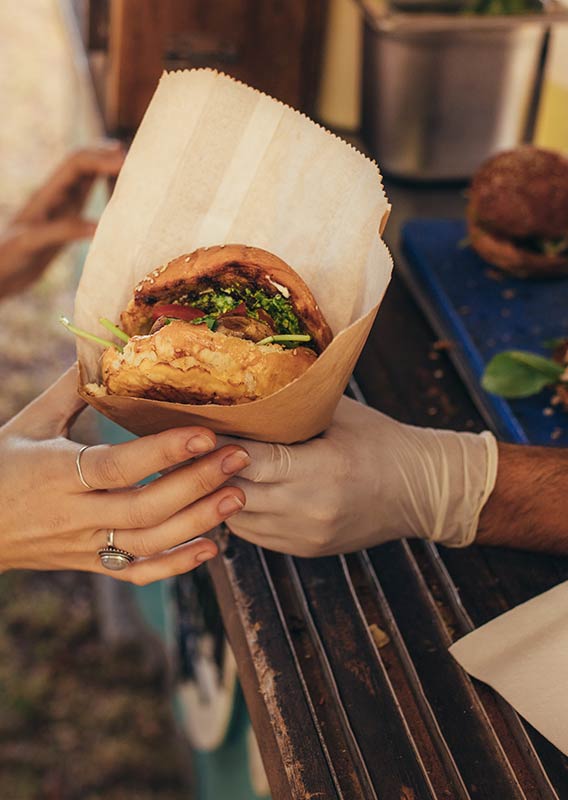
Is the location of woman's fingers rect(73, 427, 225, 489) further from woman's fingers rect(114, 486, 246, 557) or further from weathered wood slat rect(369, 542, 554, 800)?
weathered wood slat rect(369, 542, 554, 800)

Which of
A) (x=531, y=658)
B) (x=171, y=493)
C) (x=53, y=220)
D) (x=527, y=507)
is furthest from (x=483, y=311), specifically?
(x=53, y=220)

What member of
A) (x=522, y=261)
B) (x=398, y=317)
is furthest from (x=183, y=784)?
(x=522, y=261)

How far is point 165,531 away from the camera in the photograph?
37.4 inches

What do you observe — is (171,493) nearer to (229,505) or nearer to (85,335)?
(229,505)

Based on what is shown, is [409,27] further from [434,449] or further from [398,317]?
[434,449]

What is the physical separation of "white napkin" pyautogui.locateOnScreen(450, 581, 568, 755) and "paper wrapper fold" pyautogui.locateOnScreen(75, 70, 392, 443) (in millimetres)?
312

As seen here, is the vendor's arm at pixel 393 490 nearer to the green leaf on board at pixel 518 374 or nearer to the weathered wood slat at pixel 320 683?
the weathered wood slat at pixel 320 683

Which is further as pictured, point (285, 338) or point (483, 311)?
point (483, 311)

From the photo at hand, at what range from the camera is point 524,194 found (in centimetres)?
158

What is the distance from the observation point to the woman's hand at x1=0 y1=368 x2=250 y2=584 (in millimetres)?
899

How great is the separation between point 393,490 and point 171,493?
0.29 meters

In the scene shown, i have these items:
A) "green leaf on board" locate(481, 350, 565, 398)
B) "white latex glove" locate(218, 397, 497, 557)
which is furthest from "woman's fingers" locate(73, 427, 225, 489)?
"green leaf on board" locate(481, 350, 565, 398)

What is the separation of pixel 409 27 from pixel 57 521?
1396mm

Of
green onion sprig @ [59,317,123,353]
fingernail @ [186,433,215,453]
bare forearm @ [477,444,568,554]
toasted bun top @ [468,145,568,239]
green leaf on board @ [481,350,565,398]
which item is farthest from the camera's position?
toasted bun top @ [468,145,568,239]
